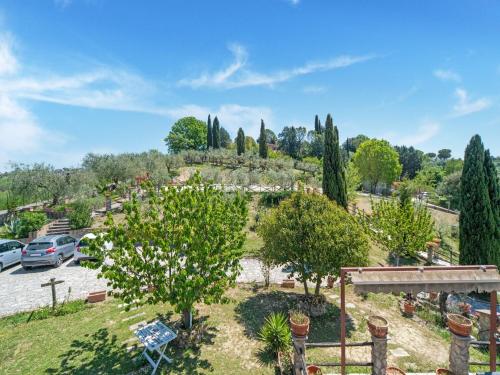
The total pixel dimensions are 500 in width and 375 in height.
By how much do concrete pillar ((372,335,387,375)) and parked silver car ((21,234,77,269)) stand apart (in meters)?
16.5

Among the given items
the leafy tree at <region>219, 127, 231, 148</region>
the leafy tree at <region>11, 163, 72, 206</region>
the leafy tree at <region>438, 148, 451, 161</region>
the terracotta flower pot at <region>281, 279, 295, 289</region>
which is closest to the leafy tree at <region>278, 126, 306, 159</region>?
the leafy tree at <region>219, 127, 231, 148</region>

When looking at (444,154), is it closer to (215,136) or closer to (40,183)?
(215,136)

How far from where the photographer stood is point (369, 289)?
6055mm

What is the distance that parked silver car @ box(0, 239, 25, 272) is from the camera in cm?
1505

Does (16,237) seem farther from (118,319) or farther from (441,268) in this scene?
(441,268)

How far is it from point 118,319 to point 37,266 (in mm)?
9127

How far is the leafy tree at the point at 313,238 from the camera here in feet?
32.3

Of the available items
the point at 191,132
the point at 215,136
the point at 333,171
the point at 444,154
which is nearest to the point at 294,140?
the point at 215,136

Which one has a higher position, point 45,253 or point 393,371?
point 45,253

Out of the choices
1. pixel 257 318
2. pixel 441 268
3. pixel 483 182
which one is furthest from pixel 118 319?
pixel 483 182

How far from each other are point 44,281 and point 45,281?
2.5 inches

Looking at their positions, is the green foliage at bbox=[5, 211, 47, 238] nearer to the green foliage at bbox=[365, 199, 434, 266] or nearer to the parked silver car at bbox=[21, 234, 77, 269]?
the parked silver car at bbox=[21, 234, 77, 269]

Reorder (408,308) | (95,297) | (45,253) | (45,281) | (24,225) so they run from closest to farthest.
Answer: (408,308), (95,297), (45,281), (45,253), (24,225)

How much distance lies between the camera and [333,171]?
23.6m
